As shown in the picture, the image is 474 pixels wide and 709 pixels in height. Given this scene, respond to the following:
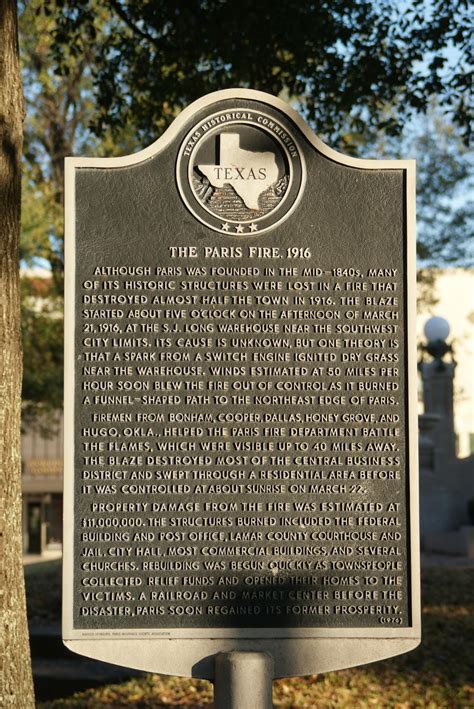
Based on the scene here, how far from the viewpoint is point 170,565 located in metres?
5.19

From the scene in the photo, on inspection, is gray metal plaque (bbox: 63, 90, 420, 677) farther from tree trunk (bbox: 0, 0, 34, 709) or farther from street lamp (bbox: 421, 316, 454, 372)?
street lamp (bbox: 421, 316, 454, 372)

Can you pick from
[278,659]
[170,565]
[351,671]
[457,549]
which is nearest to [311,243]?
[170,565]

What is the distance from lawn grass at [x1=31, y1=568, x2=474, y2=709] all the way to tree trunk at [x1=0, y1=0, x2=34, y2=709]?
9.30 feet

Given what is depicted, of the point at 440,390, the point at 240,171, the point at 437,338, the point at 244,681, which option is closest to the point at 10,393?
the point at 240,171

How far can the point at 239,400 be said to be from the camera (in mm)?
5293

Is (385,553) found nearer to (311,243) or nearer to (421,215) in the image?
(311,243)

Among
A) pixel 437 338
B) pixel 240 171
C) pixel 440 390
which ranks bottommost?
pixel 440 390

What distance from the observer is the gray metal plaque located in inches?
205

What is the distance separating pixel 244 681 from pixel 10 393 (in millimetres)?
2081

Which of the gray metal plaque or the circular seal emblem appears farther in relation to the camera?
the circular seal emblem

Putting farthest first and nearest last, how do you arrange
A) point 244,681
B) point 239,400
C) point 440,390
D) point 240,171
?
point 440,390, point 240,171, point 239,400, point 244,681

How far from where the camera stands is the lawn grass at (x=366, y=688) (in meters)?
7.87

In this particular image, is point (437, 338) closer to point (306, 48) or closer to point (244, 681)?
point (306, 48)

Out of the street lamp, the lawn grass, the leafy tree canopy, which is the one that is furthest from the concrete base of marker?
the street lamp
